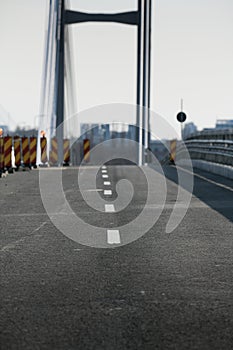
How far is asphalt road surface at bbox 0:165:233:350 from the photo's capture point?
4352mm

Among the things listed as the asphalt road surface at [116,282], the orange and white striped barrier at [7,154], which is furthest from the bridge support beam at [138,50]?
the asphalt road surface at [116,282]

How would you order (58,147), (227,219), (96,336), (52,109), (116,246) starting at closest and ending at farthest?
1. (96,336)
2. (116,246)
3. (227,219)
4. (58,147)
5. (52,109)

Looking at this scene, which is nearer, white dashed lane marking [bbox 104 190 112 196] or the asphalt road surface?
the asphalt road surface

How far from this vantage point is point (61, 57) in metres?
38.1

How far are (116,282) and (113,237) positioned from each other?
253 centimetres

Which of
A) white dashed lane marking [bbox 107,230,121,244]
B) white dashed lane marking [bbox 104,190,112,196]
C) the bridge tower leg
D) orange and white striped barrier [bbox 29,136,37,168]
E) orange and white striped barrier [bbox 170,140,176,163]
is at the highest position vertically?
the bridge tower leg

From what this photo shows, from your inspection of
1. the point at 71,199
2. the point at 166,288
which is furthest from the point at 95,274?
the point at 71,199

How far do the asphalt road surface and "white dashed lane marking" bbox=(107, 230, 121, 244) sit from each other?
10 mm

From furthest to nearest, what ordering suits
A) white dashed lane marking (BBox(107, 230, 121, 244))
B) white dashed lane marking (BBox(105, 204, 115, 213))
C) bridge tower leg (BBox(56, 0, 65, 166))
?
1. bridge tower leg (BBox(56, 0, 65, 166))
2. white dashed lane marking (BBox(105, 204, 115, 213))
3. white dashed lane marking (BBox(107, 230, 121, 244))

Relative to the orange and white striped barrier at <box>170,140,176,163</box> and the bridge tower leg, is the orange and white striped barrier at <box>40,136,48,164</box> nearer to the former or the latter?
the bridge tower leg

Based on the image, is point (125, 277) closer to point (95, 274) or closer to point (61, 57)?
point (95, 274)

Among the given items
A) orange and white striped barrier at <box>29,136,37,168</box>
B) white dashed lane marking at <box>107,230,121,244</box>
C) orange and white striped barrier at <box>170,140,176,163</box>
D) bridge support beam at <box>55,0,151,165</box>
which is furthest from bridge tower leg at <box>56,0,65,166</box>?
white dashed lane marking at <box>107,230,121,244</box>

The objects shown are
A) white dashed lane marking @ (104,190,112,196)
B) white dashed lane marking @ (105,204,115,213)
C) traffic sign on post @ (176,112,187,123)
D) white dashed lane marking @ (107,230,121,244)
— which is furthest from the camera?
traffic sign on post @ (176,112,187,123)

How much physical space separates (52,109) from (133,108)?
404 centimetres
